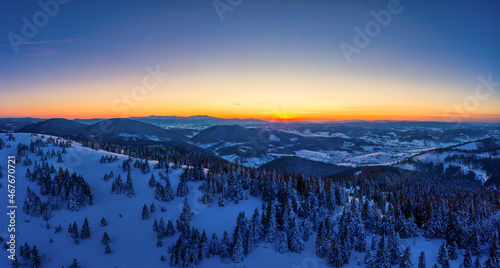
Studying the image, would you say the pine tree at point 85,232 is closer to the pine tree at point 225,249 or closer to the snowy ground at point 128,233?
the snowy ground at point 128,233

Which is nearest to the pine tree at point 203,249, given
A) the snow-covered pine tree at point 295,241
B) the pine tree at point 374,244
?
the snow-covered pine tree at point 295,241

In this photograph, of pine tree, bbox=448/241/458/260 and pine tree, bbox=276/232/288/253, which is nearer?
pine tree, bbox=448/241/458/260

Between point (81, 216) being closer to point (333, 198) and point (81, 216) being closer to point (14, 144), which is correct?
point (333, 198)

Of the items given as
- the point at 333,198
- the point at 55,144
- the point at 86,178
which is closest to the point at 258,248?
the point at 333,198

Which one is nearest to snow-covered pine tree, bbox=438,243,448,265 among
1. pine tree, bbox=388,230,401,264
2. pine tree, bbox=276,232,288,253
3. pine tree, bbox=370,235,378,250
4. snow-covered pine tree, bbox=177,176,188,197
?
pine tree, bbox=388,230,401,264

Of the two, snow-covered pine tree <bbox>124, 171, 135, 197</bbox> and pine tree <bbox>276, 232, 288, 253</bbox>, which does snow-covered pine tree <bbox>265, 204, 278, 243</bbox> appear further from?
snow-covered pine tree <bbox>124, 171, 135, 197</bbox>

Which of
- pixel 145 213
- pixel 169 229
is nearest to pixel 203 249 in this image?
pixel 169 229

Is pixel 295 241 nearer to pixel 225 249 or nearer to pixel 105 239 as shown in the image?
pixel 225 249

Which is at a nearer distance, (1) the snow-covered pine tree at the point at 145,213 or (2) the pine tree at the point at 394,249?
(2) the pine tree at the point at 394,249

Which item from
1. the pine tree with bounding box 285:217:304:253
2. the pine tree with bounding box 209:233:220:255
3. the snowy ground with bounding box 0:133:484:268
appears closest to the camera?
the snowy ground with bounding box 0:133:484:268

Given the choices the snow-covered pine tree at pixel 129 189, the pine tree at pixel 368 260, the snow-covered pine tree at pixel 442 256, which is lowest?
the pine tree at pixel 368 260

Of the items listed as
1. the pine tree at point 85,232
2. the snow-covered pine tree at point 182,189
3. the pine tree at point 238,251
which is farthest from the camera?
the snow-covered pine tree at point 182,189
